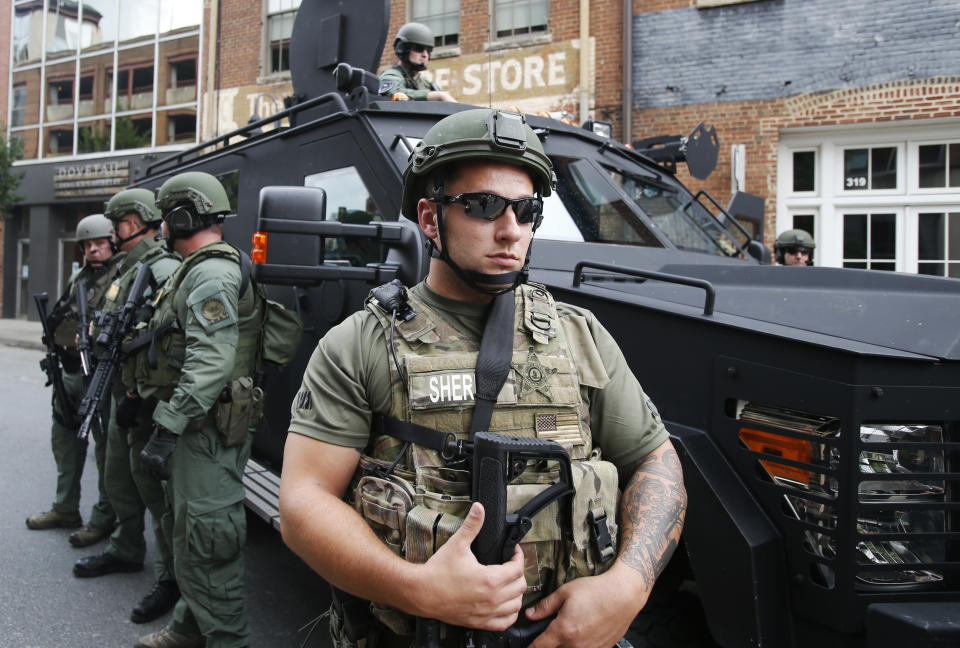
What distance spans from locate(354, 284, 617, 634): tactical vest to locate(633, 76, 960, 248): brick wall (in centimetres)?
859

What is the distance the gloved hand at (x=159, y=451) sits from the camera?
113 inches

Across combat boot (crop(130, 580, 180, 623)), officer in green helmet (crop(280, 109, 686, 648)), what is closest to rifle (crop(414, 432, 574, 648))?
officer in green helmet (crop(280, 109, 686, 648))

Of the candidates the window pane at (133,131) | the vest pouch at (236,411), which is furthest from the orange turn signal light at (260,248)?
the window pane at (133,131)

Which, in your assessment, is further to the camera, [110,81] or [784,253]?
[110,81]

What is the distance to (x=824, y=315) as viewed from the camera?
6.91ft

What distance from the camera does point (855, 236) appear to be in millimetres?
9758

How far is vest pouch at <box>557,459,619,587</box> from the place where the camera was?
141 centimetres

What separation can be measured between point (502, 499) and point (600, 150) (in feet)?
8.83

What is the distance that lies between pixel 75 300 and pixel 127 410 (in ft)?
5.97

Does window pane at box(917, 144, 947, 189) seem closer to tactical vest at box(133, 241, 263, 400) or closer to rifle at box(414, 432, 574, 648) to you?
tactical vest at box(133, 241, 263, 400)

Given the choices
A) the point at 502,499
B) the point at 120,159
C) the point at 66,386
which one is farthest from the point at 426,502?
the point at 120,159

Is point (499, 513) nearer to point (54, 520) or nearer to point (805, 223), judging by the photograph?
point (54, 520)

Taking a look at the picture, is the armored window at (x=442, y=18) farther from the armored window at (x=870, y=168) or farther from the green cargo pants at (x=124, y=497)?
the green cargo pants at (x=124, y=497)

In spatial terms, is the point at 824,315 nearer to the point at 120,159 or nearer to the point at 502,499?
the point at 502,499
